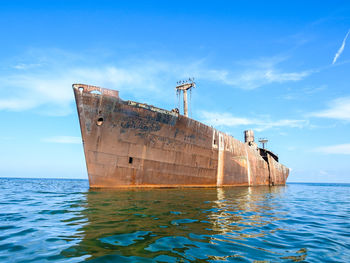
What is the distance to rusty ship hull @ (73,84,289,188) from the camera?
13.2m

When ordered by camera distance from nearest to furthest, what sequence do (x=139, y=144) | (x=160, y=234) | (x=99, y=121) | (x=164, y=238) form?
(x=164, y=238) → (x=160, y=234) → (x=99, y=121) → (x=139, y=144)

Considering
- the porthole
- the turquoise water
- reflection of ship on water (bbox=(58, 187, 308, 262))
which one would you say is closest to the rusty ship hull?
the porthole

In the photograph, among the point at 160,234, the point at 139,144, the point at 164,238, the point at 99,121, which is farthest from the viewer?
the point at 139,144

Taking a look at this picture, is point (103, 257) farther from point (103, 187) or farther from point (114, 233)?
point (103, 187)

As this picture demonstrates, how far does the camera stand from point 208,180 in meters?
18.7

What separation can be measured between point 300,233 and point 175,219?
131 inches

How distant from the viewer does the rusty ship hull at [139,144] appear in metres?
13.2


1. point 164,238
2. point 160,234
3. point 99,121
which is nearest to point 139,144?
point 99,121

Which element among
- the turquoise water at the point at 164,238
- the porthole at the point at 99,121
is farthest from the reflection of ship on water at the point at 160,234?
the porthole at the point at 99,121

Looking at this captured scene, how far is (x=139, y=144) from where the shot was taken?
1428cm

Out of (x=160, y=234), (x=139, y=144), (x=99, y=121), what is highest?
(x=99, y=121)

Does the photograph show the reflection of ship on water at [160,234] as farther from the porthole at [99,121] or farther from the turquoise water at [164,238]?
the porthole at [99,121]

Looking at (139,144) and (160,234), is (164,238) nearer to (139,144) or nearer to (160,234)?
(160,234)

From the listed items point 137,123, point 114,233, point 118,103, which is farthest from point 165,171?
point 114,233
